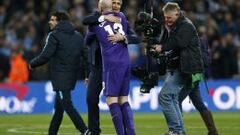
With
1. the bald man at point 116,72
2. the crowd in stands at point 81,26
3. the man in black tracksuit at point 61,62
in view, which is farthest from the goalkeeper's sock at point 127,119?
the crowd in stands at point 81,26

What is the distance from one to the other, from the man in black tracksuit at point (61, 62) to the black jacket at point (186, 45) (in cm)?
221

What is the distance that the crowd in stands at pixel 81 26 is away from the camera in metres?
25.1

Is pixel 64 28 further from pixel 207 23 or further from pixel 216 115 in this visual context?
pixel 207 23

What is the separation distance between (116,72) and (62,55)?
2511mm

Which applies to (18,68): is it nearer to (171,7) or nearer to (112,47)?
(171,7)

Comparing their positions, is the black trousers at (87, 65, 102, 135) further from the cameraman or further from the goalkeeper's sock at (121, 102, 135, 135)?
the goalkeeper's sock at (121, 102, 135, 135)

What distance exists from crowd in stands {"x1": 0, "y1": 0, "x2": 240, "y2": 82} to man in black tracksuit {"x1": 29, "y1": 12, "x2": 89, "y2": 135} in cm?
1047

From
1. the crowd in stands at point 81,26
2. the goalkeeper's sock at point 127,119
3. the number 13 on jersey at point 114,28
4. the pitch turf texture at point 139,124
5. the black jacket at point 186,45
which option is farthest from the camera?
the crowd in stands at point 81,26

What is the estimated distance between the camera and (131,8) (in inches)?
1065

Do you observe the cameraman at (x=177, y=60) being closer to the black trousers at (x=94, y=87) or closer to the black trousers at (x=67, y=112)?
the black trousers at (x=94, y=87)

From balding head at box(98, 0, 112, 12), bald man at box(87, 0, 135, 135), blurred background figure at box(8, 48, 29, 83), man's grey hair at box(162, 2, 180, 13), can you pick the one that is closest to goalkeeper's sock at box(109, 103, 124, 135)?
bald man at box(87, 0, 135, 135)

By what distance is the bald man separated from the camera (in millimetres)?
11844

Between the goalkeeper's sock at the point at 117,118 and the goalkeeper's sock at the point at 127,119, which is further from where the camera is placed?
the goalkeeper's sock at the point at 127,119

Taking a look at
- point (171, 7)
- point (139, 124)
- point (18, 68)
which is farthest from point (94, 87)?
point (18, 68)
